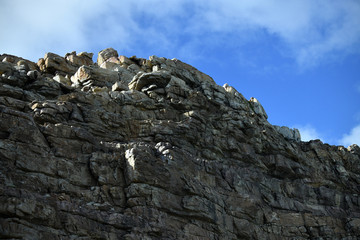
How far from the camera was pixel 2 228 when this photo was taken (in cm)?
3117

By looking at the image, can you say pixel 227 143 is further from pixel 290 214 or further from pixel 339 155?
pixel 339 155

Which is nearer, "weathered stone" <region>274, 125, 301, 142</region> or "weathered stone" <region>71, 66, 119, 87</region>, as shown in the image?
"weathered stone" <region>71, 66, 119, 87</region>

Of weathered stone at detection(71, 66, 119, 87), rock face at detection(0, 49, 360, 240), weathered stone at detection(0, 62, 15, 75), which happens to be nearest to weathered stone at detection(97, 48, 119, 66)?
rock face at detection(0, 49, 360, 240)

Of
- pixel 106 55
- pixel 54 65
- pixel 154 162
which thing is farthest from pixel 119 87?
pixel 154 162

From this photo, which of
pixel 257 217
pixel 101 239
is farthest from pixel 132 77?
pixel 101 239

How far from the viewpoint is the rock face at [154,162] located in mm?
36969

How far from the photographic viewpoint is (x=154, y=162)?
42625 mm

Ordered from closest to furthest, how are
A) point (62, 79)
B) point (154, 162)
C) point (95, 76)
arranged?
point (154, 162), point (95, 76), point (62, 79)

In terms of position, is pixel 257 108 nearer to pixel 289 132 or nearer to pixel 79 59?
pixel 289 132

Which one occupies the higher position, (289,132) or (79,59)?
(79,59)

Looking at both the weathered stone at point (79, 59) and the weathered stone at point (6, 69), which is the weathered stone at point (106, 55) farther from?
the weathered stone at point (6, 69)

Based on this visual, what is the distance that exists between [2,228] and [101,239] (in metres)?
7.44

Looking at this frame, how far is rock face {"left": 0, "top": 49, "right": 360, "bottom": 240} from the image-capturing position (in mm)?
36969

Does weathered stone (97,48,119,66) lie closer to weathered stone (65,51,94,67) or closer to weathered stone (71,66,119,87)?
weathered stone (65,51,94,67)
